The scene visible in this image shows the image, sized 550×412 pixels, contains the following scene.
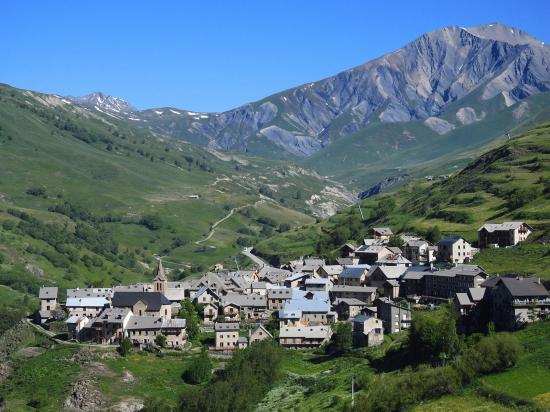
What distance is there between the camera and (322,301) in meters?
117

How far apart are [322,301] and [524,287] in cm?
3223

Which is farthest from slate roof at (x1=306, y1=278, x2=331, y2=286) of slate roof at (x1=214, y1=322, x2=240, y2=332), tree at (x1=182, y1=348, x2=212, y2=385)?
tree at (x1=182, y1=348, x2=212, y2=385)

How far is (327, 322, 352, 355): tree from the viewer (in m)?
102

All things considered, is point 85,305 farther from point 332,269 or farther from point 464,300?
point 464,300

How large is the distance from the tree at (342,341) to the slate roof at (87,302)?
3767 cm

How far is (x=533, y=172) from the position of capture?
633 ft

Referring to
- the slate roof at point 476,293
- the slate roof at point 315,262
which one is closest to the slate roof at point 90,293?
the slate roof at point 315,262

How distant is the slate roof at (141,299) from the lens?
380 feet

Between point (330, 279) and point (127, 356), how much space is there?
4032 centimetres

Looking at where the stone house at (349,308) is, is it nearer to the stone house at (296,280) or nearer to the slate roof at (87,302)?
the stone house at (296,280)

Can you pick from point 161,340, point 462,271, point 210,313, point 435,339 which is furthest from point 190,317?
point 435,339

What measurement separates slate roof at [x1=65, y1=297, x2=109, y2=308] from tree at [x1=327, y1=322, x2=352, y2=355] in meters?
37.7

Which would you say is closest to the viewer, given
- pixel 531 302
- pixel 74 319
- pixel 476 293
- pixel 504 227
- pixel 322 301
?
pixel 531 302

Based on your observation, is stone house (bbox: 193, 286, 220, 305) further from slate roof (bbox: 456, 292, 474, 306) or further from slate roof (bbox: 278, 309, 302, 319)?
slate roof (bbox: 456, 292, 474, 306)
